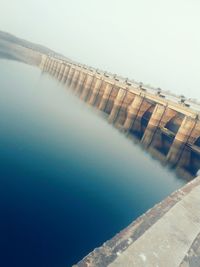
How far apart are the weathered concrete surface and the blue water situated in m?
4.17

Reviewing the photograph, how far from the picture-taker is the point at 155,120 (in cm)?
4484

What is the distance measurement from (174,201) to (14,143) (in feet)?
51.4

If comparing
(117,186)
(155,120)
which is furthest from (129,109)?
(117,186)

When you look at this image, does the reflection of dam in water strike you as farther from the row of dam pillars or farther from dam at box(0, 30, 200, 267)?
dam at box(0, 30, 200, 267)

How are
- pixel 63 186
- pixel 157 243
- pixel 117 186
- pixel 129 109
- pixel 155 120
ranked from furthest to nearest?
pixel 129 109, pixel 155 120, pixel 117 186, pixel 63 186, pixel 157 243

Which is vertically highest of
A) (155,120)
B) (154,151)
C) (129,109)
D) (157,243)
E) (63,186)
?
(157,243)

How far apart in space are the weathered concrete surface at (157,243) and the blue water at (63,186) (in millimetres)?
4174

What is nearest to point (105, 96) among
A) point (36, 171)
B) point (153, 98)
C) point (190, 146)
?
point (153, 98)

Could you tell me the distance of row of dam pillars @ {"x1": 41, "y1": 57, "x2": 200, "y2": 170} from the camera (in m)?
39.0

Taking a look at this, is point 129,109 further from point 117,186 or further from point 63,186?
point 63,186

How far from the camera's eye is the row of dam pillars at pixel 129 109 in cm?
3903

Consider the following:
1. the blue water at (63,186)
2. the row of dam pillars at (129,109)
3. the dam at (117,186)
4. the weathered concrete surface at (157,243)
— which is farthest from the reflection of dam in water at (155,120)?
the weathered concrete surface at (157,243)

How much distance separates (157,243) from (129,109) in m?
42.9

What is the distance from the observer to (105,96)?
61.9 metres
